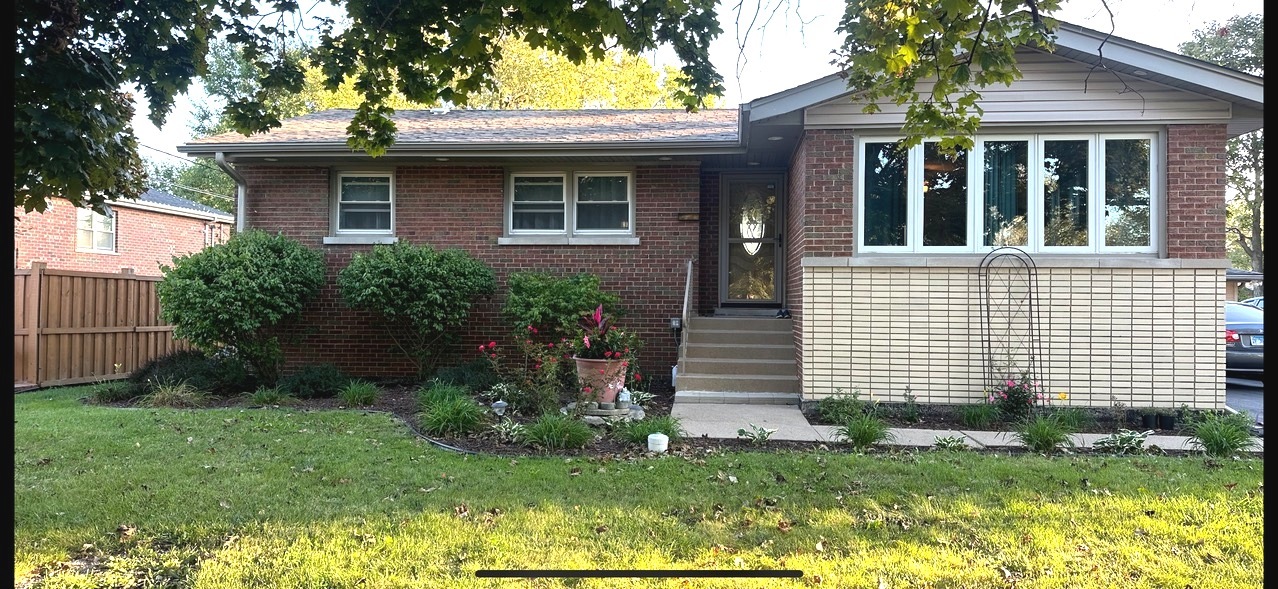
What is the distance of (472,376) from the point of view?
8773mm

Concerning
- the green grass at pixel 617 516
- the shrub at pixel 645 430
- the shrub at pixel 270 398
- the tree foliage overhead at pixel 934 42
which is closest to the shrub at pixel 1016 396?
the green grass at pixel 617 516

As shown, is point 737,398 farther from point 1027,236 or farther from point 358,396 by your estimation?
point 358,396

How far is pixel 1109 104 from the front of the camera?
7.27 m

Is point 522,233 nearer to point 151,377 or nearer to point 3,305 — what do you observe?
point 151,377

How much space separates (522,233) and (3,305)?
8.92m

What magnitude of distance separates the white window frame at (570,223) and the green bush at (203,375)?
3.80 meters

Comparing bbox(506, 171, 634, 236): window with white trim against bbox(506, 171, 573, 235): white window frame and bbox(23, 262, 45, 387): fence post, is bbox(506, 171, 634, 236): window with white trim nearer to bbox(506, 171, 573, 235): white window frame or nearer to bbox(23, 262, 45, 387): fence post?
bbox(506, 171, 573, 235): white window frame

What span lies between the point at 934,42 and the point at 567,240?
6239 mm

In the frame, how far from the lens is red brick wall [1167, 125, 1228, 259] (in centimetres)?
713

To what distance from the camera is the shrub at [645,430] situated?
19.5 feet

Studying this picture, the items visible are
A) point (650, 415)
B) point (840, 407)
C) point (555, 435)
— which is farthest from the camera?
point (650, 415)

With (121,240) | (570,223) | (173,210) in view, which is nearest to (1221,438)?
(570,223)

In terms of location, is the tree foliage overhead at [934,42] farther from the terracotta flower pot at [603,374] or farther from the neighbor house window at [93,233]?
the neighbor house window at [93,233]

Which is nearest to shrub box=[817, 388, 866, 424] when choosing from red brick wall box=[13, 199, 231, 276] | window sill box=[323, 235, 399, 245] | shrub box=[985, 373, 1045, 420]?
shrub box=[985, 373, 1045, 420]
